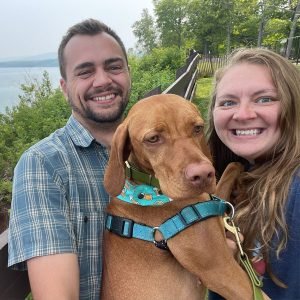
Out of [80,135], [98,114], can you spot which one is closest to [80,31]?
[98,114]

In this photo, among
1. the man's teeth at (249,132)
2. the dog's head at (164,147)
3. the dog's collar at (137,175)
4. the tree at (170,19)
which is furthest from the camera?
the tree at (170,19)

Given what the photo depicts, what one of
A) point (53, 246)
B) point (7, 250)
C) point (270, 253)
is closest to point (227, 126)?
point (270, 253)

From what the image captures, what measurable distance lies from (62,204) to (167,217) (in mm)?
615

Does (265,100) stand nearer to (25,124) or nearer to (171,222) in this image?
(171,222)

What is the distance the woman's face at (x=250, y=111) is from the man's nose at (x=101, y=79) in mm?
861

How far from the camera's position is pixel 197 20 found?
71688 mm

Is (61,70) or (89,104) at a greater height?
(61,70)

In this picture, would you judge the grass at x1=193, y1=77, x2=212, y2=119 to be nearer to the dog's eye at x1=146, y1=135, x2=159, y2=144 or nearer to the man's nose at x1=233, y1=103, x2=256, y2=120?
the man's nose at x1=233, y1=103, x2=256, y2=120

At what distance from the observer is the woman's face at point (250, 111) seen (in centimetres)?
248

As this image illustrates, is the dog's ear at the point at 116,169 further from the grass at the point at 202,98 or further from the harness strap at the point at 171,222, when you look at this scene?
the grass at the point at 202,98

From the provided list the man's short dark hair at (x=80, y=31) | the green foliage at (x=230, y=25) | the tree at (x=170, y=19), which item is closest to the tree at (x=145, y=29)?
the tree at (x=170, y=19)

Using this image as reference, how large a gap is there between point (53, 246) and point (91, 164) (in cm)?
67

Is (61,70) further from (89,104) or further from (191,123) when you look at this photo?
(191,123)

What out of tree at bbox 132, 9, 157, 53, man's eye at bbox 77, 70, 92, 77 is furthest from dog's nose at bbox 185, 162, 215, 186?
tree at bbox 132, 9, 157, 53
